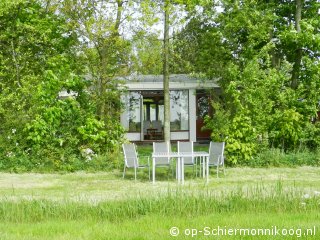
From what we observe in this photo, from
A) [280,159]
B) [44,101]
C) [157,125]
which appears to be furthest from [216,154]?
[157,125]

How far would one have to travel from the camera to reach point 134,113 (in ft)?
71.6

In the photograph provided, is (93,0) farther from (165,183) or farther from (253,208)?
(253,208)

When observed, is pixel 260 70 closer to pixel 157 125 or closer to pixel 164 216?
pixel 157 125

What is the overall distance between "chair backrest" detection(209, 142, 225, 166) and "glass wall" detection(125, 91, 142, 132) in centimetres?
1078

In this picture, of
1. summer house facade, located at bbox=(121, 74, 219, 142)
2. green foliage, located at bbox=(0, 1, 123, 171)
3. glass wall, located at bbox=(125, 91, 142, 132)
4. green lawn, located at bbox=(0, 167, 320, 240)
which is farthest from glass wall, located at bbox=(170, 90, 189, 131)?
green lawn, located at bbox=(0, 167, 320, 240)

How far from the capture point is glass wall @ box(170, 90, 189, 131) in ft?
71.5

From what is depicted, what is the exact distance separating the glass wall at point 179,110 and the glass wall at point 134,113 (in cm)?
150

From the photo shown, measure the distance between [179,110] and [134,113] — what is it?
2.06m

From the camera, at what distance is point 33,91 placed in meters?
13.0

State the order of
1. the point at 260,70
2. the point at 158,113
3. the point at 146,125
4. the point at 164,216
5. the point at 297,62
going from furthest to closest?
the point at 158,113 < the point at 146,125 < the point at 297,62 < the point at 260,70 < the point at 164,216

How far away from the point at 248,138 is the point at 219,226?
7.98 meters

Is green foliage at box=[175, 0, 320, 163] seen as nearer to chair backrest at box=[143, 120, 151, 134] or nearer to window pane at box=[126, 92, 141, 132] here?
window pane at box=[126, 92, 141, 132]

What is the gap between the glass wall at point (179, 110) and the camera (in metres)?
21.8

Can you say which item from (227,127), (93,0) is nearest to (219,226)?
(227,127)
